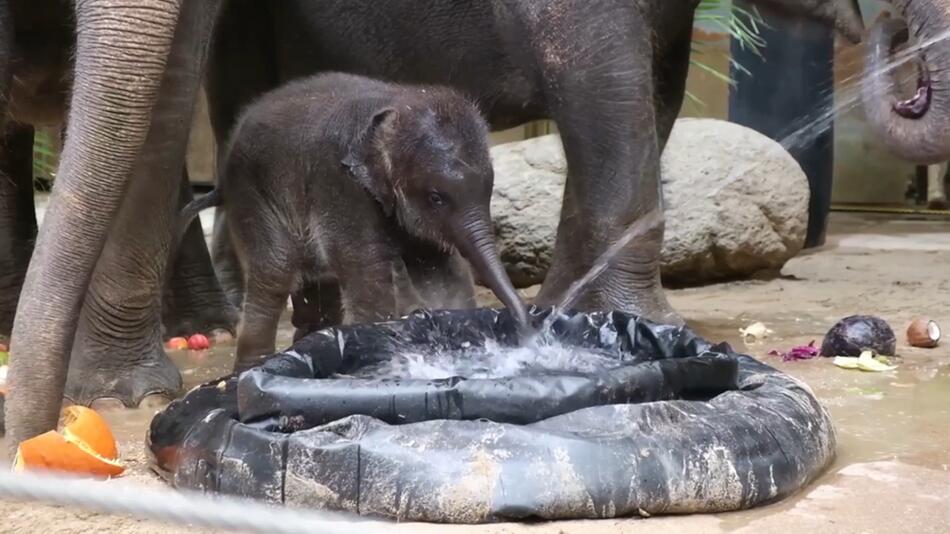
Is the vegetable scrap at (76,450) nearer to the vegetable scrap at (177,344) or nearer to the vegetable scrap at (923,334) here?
the vegetable scrap at (177,344)

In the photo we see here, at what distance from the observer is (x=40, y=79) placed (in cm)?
466

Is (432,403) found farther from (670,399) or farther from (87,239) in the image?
(87,239)

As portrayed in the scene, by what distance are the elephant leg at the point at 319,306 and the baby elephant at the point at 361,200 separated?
0.54 feet

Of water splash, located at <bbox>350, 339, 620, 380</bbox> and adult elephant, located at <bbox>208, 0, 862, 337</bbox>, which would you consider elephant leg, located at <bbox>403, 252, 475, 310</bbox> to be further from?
water splash, located at <bbox>350, 339, 620, 380</bbox>

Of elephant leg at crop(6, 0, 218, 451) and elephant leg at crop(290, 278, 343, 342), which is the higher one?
elephant leg at crop(6, 0, 218, 451)

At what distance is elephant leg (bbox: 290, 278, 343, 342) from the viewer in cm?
441

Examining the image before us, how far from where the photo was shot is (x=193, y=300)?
544cm

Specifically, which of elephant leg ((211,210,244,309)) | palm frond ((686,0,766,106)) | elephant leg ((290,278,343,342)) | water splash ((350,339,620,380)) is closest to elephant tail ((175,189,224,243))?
elephant leg ((290,278,343,342))

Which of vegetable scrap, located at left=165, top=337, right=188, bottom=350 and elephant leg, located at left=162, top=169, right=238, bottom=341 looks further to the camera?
elephant leg, located at left=162, top=169, right=238, bottom=341

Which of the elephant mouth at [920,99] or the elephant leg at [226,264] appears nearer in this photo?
the elephant mouth at [920,99]

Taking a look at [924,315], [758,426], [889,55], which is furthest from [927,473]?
[924,315]

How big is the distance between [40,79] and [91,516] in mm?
2677

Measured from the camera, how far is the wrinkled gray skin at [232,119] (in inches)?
112

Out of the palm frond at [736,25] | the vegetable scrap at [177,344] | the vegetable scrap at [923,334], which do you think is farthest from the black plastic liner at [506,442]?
the palm frond at [736,25]
